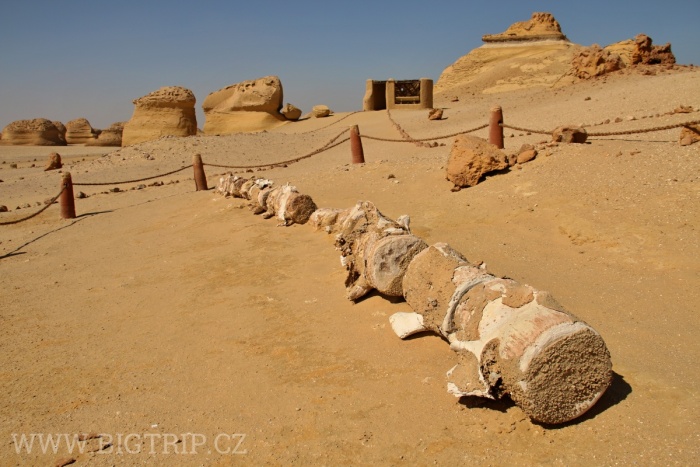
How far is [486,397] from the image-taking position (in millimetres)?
2691

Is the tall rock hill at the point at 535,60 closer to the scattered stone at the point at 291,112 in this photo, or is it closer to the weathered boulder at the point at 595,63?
the weathered boulder at the point at 595,63

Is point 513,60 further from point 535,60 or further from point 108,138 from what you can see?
point 108,138

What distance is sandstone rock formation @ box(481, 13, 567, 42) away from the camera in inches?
1041

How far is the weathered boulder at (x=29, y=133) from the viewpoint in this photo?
102ft

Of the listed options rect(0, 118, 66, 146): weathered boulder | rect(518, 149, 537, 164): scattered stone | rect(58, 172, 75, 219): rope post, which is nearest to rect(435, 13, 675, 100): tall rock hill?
rect(518, 149, 537, 164): scattered stone

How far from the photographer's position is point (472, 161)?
7.04 meters

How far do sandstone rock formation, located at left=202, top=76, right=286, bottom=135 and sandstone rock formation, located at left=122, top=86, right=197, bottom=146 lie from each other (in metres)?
2.77

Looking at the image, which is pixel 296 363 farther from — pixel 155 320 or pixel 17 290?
pixel 17 290

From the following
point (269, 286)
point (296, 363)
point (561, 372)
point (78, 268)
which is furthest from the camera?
point (78, 268)

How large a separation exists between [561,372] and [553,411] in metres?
0.20

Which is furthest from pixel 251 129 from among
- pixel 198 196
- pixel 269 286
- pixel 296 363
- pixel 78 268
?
pixel 296 363

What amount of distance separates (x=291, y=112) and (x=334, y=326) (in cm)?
2222

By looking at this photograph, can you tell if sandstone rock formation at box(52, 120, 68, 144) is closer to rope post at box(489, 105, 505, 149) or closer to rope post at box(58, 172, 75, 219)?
rope post at box(58, 172, 75, 219)

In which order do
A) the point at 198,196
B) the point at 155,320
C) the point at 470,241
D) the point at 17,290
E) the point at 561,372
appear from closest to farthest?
the point at 561,372, the point at 155,320, the point at 470,241, the point at 17,290, the point at 198,196
